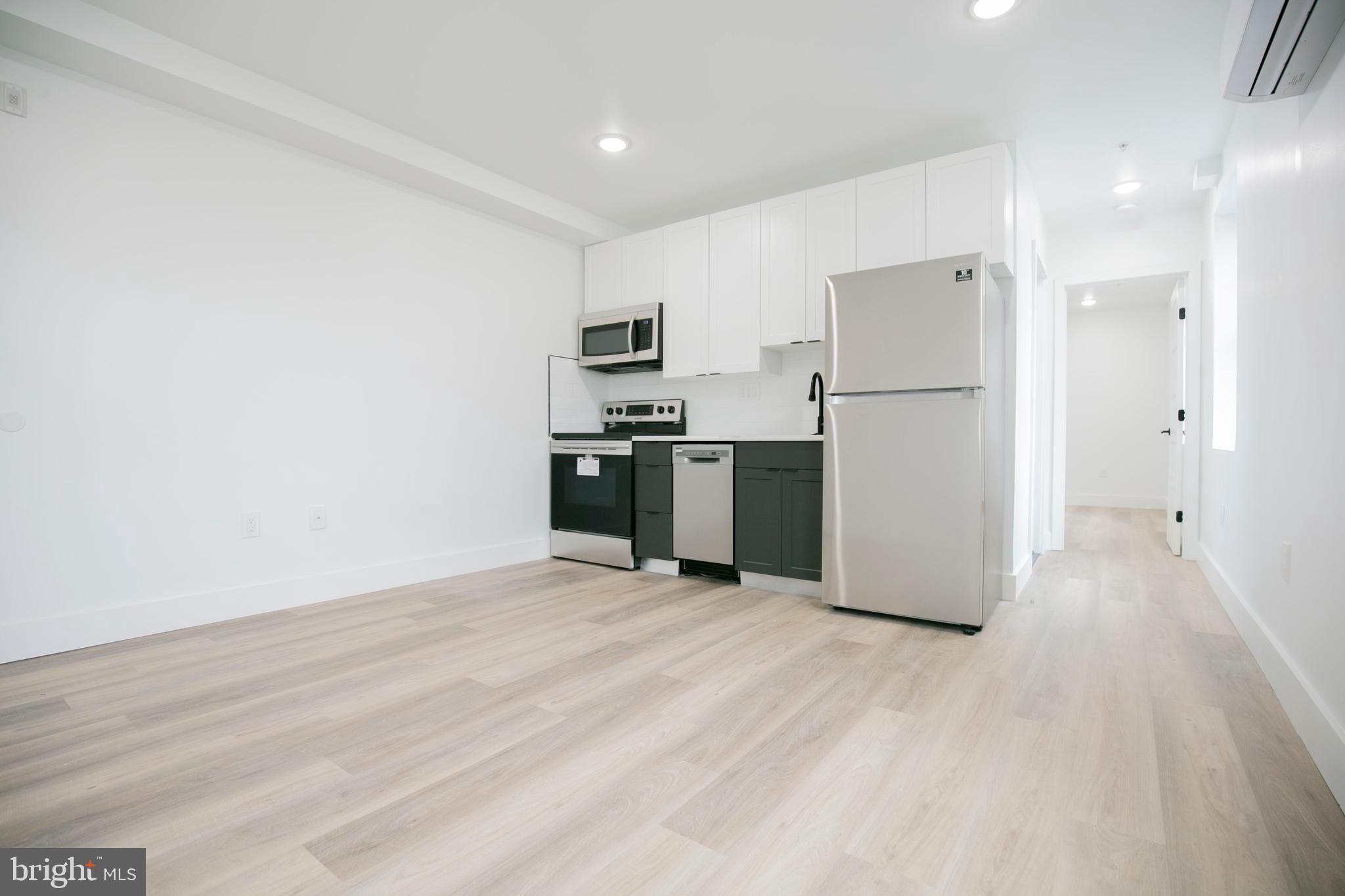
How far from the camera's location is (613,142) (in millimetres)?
A: 3281

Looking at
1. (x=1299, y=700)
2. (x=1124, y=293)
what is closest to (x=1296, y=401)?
(x=1299, y=700)

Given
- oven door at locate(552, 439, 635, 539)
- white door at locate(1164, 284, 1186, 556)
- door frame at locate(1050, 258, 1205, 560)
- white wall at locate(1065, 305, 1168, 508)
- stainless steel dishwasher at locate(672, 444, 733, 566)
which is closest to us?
stainless steel dishwasher at locate(672, 444, 733, 566)

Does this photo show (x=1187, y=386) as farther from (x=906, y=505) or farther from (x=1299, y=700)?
(x=1299, y=700)

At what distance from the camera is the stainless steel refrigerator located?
265 centimetres

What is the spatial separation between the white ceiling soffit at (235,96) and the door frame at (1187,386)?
3.92 metres

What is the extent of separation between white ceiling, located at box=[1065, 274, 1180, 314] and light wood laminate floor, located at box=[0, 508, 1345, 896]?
284 cm

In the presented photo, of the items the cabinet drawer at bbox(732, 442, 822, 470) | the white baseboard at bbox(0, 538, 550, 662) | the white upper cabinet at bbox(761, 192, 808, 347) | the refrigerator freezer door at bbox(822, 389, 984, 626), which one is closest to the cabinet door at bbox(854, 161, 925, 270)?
the white upper cabinet at bbox(761, 192, 808, 347)

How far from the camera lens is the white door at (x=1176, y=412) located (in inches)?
173

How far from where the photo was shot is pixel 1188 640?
2576mm

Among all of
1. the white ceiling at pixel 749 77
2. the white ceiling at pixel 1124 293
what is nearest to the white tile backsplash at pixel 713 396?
the white ceiling at pixel 749 77

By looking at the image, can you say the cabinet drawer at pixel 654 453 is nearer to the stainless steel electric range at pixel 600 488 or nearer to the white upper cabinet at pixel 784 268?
the stainless steel electric range at pixel 600 488

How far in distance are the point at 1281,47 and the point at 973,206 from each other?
1.50m

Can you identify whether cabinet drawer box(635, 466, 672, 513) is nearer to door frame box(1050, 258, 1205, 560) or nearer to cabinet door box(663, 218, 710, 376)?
cabinet door box(663, 218, 710, 376)

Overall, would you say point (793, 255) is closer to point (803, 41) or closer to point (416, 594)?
point (803, 41)
